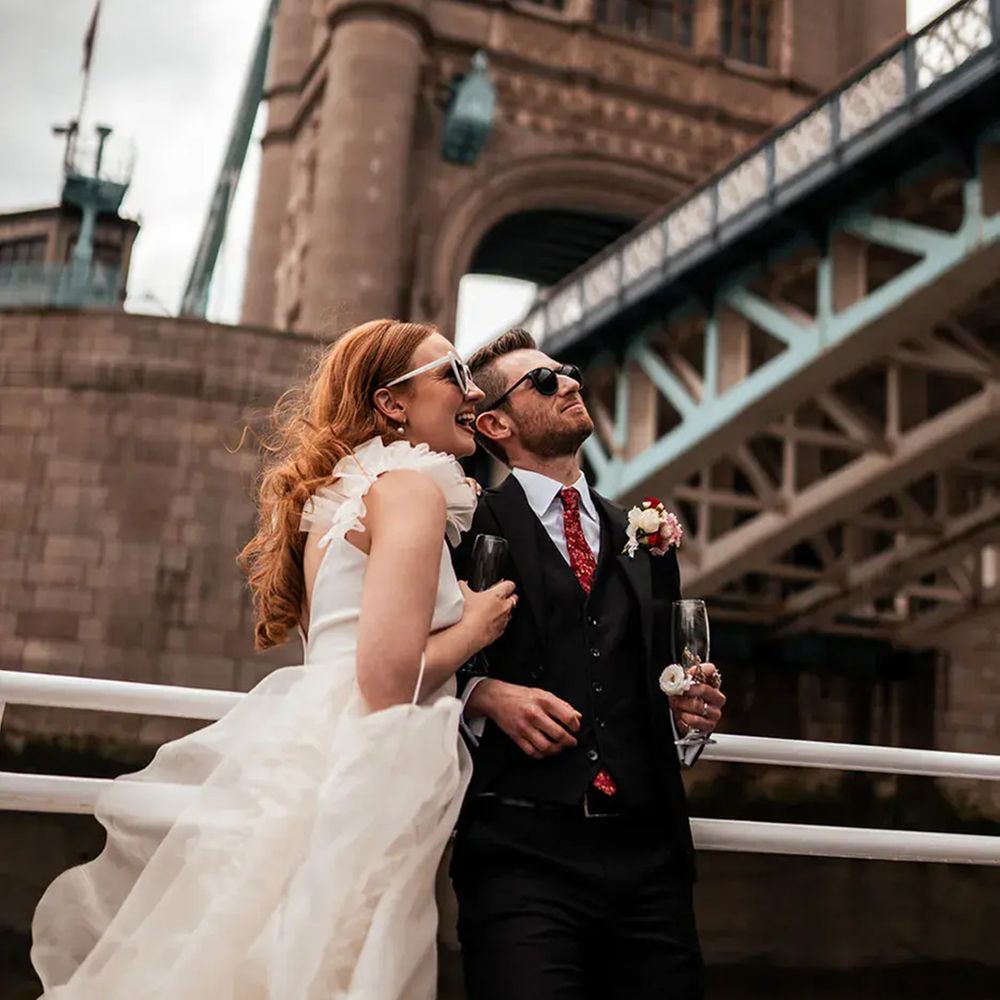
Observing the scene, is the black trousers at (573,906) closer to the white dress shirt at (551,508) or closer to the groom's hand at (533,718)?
the groom's hand at (533,718)

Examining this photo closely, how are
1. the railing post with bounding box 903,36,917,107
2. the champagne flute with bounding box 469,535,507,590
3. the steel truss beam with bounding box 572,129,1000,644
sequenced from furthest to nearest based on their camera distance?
the steel truss beam with bounding box 572,129,1000,644 < the railing post with bounding box 903,36,917,107 < the champagne flute with bounding box 469,535,507,590

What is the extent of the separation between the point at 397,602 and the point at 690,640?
66 cm

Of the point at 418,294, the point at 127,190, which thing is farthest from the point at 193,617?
the point at 127,190

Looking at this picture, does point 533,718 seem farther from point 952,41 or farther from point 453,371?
point 952,41

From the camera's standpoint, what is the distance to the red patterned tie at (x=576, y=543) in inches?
98.1

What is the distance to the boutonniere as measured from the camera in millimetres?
2469

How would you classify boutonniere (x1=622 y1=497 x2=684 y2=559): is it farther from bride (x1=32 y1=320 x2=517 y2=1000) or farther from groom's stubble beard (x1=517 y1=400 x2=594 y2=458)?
bride (x1=32 y1=320 x2=517 y2=1000)

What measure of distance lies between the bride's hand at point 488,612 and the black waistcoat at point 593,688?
14 cm

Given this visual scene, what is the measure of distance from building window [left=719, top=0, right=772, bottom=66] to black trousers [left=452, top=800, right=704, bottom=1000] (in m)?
23.7

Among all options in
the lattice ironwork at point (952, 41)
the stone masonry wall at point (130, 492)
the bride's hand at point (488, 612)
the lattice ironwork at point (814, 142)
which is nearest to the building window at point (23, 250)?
the stone masonry wall at point (130, 492)

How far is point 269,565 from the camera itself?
2473 mm

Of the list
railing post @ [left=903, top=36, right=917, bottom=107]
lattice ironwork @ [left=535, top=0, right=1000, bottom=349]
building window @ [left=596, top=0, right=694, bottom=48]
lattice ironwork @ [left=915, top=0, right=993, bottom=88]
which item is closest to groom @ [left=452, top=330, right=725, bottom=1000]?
lattice ironwork @ [left=535, top=0, right=1000, bottom=349]

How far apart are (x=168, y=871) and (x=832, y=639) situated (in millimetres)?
18613

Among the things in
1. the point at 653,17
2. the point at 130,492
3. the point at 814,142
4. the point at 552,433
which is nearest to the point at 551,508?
the point at 552,433
